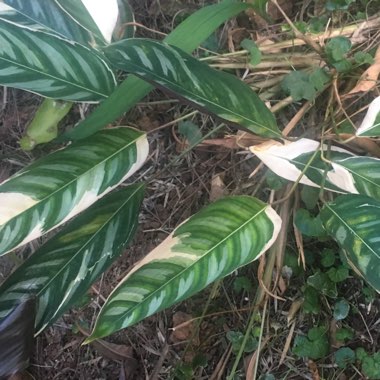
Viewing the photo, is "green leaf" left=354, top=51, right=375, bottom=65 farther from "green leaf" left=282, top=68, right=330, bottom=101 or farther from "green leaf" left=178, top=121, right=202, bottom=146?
"green leaf" left=178, top=121, right=202, bottom=146

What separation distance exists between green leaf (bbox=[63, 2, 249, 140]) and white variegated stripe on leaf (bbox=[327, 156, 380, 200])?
266 millimetres

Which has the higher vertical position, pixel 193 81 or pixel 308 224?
pixel 193 81

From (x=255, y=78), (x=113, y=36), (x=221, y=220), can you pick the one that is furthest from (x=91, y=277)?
(x=255, y=78)

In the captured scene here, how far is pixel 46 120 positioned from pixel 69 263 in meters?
0.33

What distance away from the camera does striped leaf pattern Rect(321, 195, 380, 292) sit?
2.32 ft

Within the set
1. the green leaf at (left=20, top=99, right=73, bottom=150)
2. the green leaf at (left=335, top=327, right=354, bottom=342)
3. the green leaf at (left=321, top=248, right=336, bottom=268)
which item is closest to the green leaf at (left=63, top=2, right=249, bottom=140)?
the green leaf at (left=20, top=99, right=73, bottom=150)

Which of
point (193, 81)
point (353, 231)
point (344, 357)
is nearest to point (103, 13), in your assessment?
point (193, 81)

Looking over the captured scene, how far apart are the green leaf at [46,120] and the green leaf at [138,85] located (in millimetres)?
206

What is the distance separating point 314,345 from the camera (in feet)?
3.48

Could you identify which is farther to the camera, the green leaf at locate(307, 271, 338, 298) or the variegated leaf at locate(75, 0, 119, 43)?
the green leaf at locate(307, 271, 338, 298)

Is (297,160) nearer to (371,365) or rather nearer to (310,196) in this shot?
(310,196)

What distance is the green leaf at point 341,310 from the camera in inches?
40.7

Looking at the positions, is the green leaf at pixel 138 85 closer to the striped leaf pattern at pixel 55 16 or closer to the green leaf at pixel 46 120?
the striped leaf pattern at pixel 55 16

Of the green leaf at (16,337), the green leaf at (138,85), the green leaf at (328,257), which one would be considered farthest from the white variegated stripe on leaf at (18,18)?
the green leaf at (328,257)
